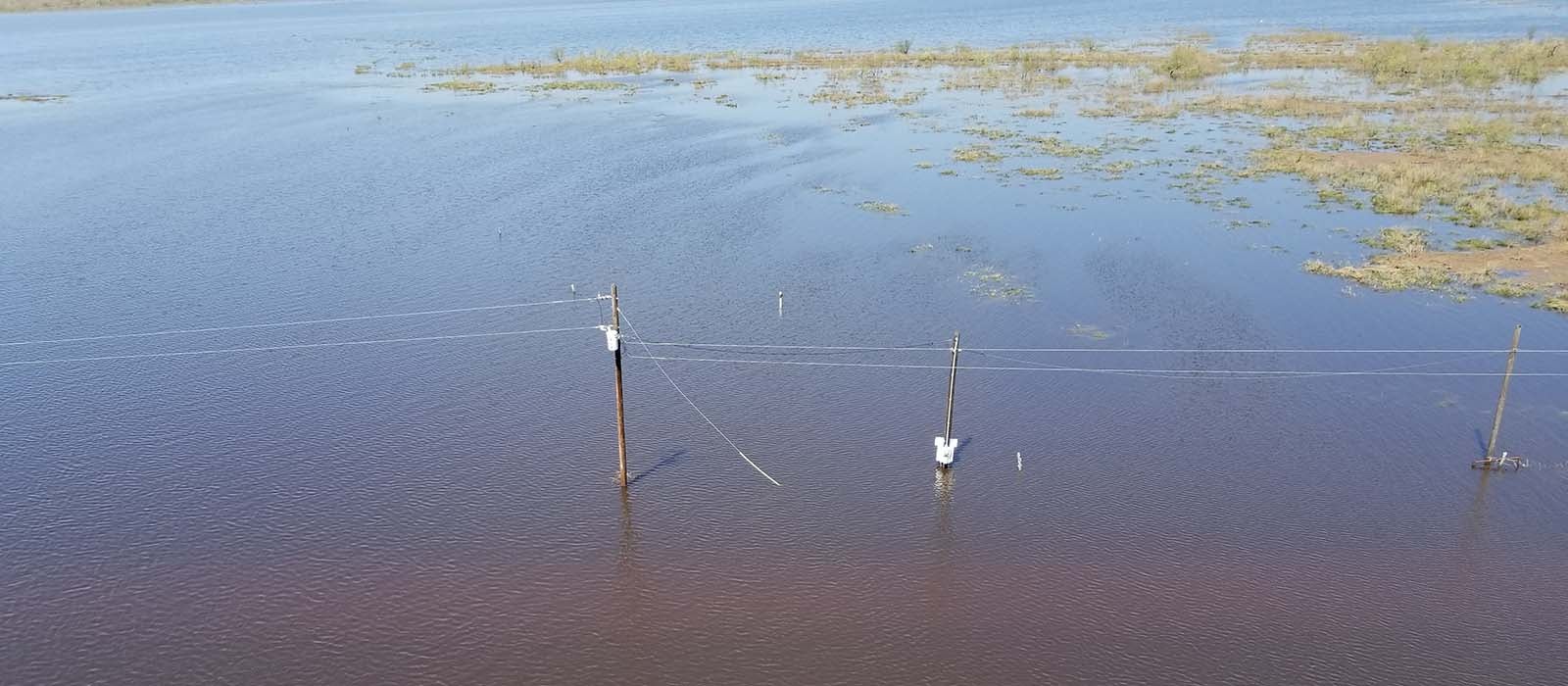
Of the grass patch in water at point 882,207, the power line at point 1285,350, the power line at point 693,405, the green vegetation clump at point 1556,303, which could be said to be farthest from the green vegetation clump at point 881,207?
the green vegetation clump at point 1556,303

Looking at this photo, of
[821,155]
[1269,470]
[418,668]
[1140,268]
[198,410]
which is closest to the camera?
[418,668]

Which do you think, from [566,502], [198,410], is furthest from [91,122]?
[566,502]

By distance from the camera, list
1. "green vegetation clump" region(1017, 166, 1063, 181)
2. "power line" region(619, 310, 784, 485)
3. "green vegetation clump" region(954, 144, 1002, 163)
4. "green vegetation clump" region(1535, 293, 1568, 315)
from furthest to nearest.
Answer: "green vegetation clump" region(954, 144, 1002, 163)
"green vegetation clump" region(1017, 166, 1063, 181)
"green vegetation clump" region(1535, 293, 1568, 315)
"power line" region(619, 310, 784, 485)

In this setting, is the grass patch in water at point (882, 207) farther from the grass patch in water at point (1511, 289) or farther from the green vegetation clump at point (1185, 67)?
the green vegetation clump at point (1185, 67)

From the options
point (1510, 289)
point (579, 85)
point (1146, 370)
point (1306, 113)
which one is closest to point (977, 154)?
point (1306, 113)

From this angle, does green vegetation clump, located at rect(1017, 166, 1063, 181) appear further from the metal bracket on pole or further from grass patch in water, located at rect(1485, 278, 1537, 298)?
the metal bracket on pole

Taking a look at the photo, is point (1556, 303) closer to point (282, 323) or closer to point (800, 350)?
point (800, 350)

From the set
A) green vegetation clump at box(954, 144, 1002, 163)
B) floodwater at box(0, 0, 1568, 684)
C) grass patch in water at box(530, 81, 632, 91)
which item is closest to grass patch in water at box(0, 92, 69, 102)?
floodwater at box(0, 0, 1568, 684)

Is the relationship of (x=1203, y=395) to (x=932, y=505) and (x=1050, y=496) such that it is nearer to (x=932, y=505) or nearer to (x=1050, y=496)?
(x=1050, y=496)
